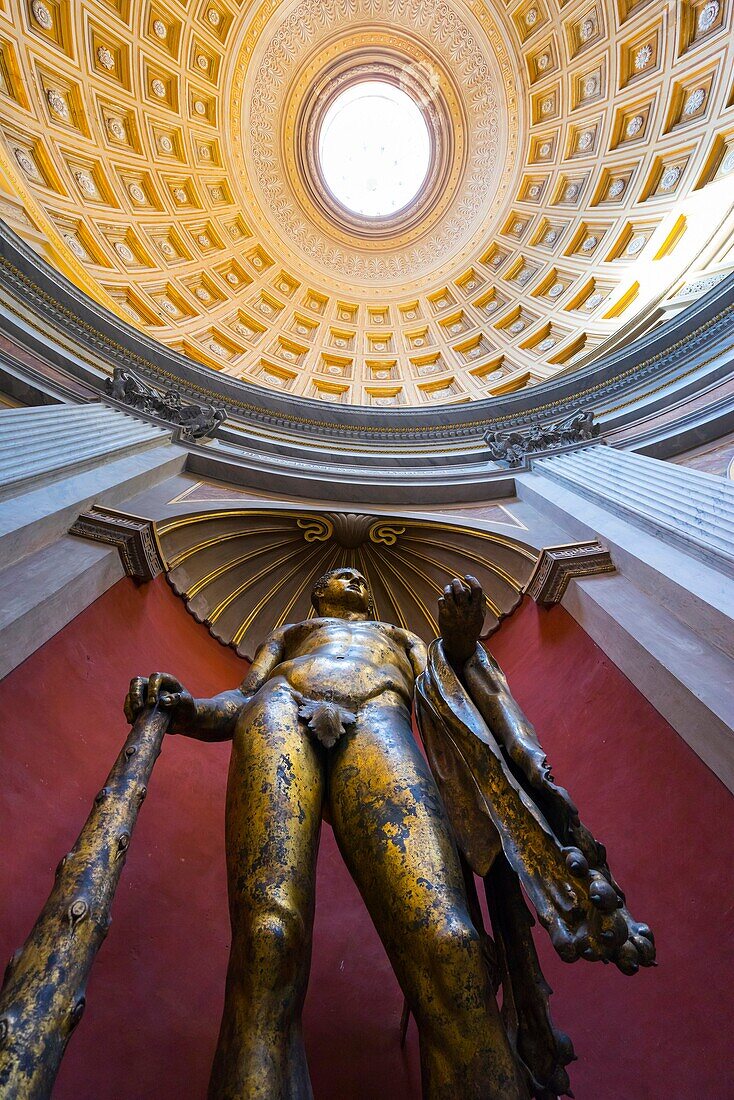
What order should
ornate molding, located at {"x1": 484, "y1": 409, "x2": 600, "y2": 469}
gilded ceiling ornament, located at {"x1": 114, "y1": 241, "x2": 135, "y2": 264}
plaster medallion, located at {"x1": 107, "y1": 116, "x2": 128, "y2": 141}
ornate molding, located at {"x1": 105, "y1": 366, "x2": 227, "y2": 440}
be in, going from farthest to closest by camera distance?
plaster medallion, located at {"x1": 107, "y1": 116, "x2": 128, "y2": 141} → gilded ceiling ornament, located at {"x1": 114, "y1": 241, "x2": 135, "y2": 264} → ornate molding, located at {"x1": 484, "y1": 409, "x2": 600, "y2": 469} → ornate molding, located at {"x1": 105, "y1": 366, "x2": 227, "y2": 440}

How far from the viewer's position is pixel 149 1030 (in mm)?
2922

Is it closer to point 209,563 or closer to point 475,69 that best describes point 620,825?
point 209,563

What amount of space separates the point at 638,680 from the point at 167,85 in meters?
16.8

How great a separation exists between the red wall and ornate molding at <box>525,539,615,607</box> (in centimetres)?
45

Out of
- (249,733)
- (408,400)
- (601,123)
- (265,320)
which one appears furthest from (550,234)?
(249,733)

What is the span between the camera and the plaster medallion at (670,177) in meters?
11.5

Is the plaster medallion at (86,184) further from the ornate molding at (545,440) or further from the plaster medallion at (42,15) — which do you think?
the ornate molding at (545,440)

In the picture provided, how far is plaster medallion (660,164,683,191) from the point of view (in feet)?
37.9

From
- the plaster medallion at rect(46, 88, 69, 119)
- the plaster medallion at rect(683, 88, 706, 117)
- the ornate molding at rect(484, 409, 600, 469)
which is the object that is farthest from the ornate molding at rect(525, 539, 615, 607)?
the plaster medallion at rect(46, 88, 69, 119)

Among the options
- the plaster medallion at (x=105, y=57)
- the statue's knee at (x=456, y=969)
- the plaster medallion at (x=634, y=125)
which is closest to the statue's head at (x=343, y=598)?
the statue's knee at (x=456, y=969)

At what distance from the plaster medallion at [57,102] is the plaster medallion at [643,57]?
12511 mm

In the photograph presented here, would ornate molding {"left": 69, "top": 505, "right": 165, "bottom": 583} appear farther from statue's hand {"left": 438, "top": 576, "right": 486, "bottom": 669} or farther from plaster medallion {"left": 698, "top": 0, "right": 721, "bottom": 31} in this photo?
plaster medallion {"left": 698, "top": 0, "right": 721, "bottom": 31}

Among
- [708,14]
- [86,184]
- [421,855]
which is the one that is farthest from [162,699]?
[708,14]

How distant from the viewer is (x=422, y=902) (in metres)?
1.87
